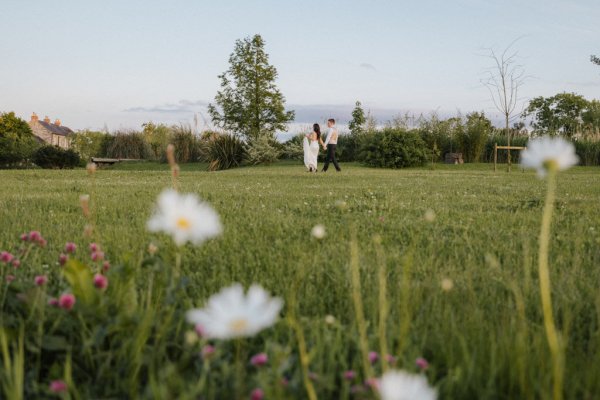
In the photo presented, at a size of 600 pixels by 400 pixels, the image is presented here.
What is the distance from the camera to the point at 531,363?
165cm

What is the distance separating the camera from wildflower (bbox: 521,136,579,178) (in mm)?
1027

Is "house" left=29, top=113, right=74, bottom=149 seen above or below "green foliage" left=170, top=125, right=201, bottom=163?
above

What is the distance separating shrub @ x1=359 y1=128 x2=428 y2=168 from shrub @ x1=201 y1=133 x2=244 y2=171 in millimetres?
6138

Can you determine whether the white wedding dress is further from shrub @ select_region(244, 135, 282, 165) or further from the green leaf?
the green leaf

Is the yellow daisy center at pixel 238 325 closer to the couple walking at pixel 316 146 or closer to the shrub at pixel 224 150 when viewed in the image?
the couple walking at pixel 316 146

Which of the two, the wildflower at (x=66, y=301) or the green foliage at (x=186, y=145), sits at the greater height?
the green foliage at (x=186, y=145)

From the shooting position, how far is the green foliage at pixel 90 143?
33.9 m

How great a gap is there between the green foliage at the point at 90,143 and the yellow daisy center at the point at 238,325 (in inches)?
1365

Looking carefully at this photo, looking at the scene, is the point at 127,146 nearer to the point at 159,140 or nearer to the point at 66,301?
the point at 159,140

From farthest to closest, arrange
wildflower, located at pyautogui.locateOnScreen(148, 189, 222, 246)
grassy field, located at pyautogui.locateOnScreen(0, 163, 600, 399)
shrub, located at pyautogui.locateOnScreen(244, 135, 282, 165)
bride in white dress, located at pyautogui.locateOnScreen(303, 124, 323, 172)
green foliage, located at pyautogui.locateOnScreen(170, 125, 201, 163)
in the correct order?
green foliage, located at pyautogui.locateOnScreen(170, 125, 201, 163), shrub, located at pyautogui.locateOnScreen(244, 135, 282, 165), bride in white dress, located at pyautogui.locateOnScreen(303, 124, 323, 172), grassy field, located at pyautogui.locateOnScreen(0, 163, 600, 399), wildflower, located at pyautogui.locateOnScreen(148, 189, 222, 246)

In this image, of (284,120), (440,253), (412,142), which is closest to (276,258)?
(440,253)

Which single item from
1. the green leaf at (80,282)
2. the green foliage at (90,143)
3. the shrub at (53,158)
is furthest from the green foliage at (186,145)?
the green leaf at (80,282)

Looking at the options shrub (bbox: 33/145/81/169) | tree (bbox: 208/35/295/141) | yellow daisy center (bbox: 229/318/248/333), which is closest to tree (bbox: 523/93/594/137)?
tree (bbox: 208/35/295/141)

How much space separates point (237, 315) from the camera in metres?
0.99
